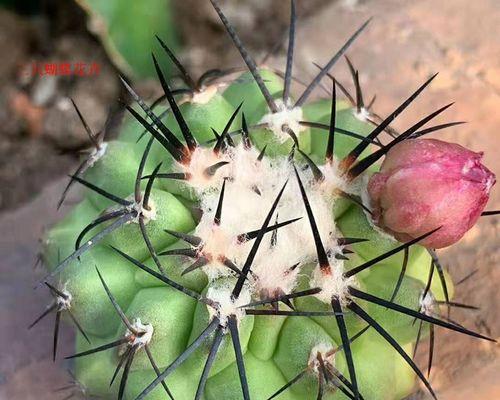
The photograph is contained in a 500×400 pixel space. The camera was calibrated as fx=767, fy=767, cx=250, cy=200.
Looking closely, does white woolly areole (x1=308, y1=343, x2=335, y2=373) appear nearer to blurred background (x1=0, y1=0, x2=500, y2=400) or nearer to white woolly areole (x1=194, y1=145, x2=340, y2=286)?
white woolly areole (x1=194, y1=145, x2=340, y2=286)

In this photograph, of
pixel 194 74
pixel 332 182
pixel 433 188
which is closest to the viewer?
pixel 433 188

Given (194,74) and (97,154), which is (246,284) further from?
(194,74)

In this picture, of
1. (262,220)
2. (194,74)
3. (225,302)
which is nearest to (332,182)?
(262,220)

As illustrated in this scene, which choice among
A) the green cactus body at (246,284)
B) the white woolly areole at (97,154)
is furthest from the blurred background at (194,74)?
the green cactus body at (246,284)

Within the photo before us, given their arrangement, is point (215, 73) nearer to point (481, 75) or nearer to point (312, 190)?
A: point (312, 190)

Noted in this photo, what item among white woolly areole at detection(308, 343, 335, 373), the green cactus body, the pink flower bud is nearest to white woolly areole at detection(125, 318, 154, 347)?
the green cactus body

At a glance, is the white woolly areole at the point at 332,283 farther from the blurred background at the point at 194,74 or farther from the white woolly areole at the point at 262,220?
the blurred background at the point at 194,74
